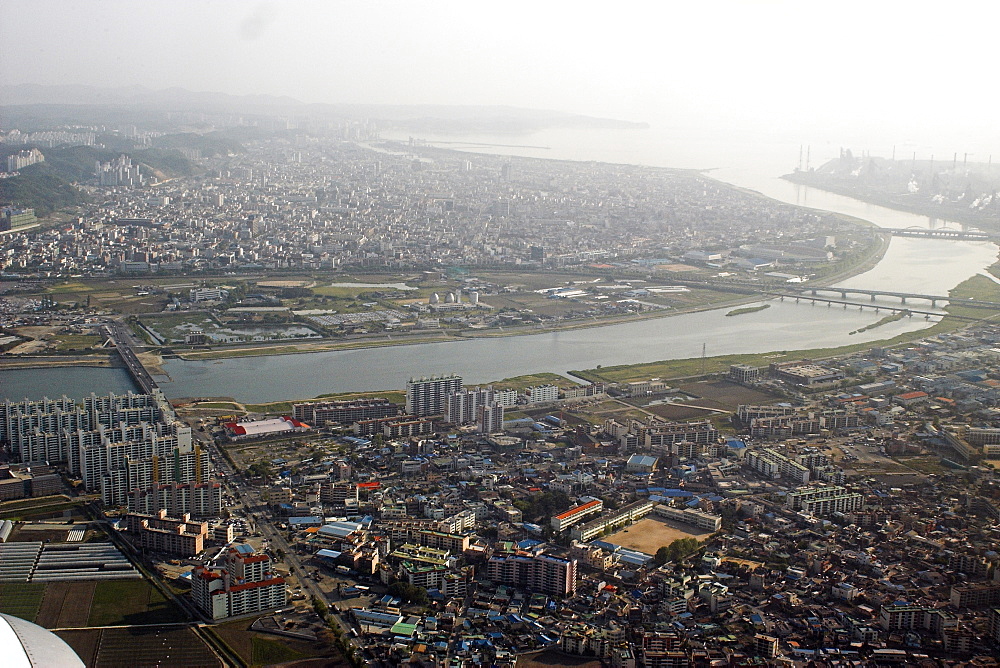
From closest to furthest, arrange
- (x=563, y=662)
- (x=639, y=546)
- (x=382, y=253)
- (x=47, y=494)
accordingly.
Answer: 1. (x=563, y=662)
2. (x=639, y=546)
3. (x=47, y=494)
4. (x=382, y=253)

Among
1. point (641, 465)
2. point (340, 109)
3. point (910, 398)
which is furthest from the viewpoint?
point (340, 109)

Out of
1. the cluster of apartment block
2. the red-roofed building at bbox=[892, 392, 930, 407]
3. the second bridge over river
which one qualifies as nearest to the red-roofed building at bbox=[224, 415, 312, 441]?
the cluster of apartment block

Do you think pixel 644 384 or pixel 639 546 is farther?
pixel 644 384

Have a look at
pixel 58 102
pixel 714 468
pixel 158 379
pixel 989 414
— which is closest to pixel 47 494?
pixel 158 379

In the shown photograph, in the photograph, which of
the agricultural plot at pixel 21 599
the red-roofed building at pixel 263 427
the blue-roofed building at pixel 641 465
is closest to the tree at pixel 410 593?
the agricultural plot at pixel 21 599

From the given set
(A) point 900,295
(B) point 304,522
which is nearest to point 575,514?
(B) point 304,522

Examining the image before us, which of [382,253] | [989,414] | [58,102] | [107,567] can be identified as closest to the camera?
[107,567]

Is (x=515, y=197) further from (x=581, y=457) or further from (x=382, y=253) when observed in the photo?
(x=581, y=457)

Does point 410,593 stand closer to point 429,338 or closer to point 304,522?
point 304,522
